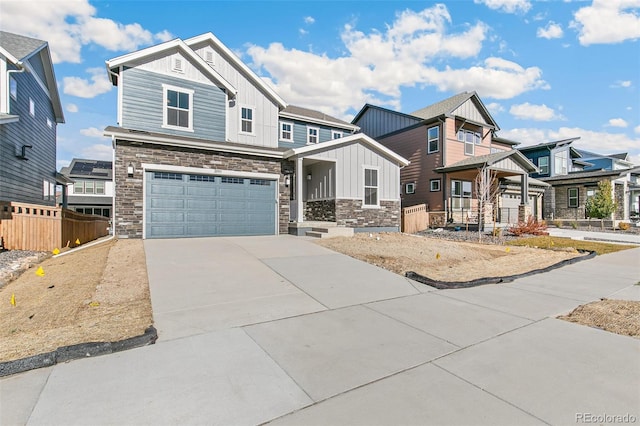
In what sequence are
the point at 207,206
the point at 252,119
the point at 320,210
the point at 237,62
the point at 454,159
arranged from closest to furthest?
1. the point at 207,206
2. the point at 320,210
3. the point at 237,62
4. the point at 252,119
5. the point at 454,159

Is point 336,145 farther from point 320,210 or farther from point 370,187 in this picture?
point 320,210

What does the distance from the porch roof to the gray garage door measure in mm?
10953

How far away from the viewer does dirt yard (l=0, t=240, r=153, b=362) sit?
11.5ft

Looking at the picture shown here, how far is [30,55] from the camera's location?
13.4m

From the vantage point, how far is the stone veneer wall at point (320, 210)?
562 inches

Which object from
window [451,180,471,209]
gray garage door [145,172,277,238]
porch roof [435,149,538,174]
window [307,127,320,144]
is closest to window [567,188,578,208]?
porch roof [435,149,538,174]

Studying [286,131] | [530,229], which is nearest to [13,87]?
[286,131]

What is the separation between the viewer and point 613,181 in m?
23.1

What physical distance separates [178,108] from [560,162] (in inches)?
1217

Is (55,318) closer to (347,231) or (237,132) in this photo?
(347,231)

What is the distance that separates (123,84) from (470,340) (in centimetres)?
1441

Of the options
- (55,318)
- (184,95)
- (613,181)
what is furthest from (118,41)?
(613,181)

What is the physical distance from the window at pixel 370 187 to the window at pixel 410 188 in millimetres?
7178

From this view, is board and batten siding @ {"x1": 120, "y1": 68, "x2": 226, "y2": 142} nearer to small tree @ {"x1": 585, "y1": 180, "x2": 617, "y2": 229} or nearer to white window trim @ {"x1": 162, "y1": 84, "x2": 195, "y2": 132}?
white window trim @ {"x1": 162, "y1": 84, "x2": 195, "y2": 132}
